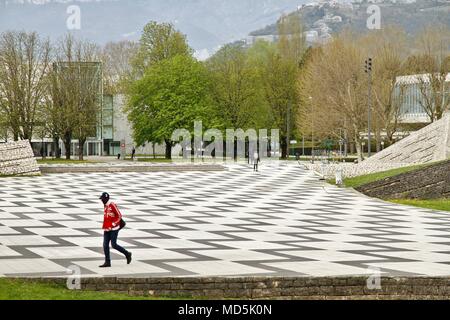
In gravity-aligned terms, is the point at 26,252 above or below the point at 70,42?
below

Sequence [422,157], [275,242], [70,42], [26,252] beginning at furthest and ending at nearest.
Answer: [70,42]
[422,157]
[275,242]
[26,252]

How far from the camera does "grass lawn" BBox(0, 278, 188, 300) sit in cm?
1492

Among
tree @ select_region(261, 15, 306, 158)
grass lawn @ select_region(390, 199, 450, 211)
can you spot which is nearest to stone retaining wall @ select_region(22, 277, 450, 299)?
grass lawn @ select_region(390, 199, 450, 211)

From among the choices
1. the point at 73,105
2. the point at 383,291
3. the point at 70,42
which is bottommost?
the point at 383,291

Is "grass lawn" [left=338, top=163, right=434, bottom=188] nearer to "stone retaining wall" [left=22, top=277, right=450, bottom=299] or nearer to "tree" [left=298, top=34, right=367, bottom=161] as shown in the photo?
"tree" [left=298, top=34, right=367, bottom=161]

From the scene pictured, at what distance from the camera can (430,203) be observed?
3875 cm

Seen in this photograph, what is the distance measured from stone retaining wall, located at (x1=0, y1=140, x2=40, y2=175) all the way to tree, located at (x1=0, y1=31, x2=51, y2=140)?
79.4ft

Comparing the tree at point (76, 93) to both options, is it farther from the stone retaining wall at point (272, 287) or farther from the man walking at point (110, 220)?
the stone retaining wall at point (272, 287)

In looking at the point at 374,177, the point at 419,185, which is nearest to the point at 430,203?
the point at 419,185
